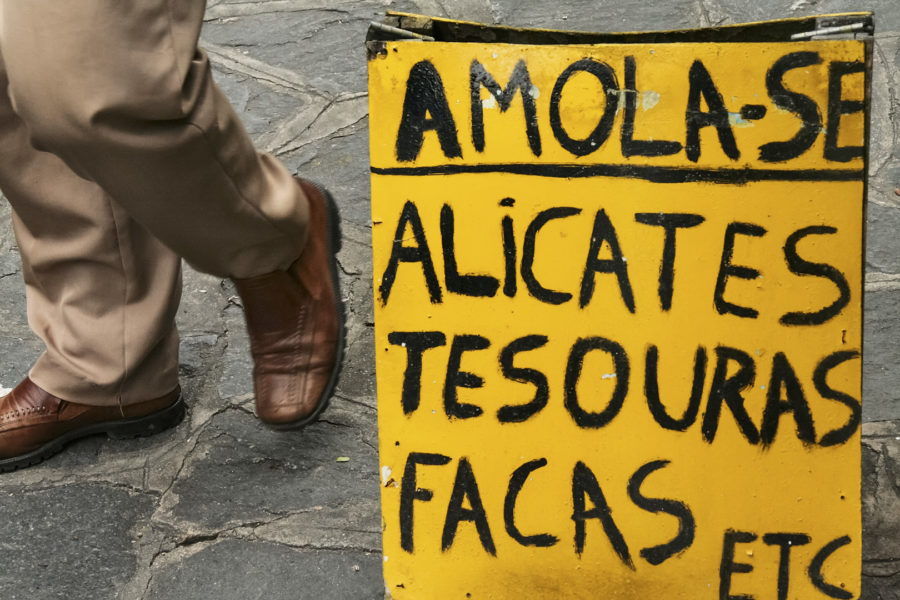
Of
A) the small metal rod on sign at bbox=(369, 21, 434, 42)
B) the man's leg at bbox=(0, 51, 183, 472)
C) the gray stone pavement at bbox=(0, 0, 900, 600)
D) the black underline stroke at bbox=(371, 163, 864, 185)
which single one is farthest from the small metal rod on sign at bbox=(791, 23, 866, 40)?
the man's leg at bbox=(0, 51, 183, 472)

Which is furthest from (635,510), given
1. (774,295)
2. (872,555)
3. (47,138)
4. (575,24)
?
→ (575,24)

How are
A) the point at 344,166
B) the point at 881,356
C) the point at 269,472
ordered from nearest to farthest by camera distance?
the point at 269,472 → the point at 881,356 → the point at 344,166

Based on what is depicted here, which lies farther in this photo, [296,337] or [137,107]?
[296,337]

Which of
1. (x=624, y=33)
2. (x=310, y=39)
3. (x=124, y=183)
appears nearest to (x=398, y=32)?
(x=624, y=33)

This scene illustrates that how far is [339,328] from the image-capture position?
2068mm

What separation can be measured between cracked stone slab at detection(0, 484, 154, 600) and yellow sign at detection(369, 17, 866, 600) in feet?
1.78

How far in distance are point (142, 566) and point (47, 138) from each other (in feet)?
2.29

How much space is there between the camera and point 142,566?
1739 millimetres

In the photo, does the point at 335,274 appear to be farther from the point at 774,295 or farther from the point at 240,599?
the point at 774,295

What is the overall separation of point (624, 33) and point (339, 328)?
0.84 m

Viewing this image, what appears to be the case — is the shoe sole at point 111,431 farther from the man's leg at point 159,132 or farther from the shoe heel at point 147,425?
the man's leg at point 159,132

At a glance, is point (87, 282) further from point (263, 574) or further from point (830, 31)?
point (830, 31)

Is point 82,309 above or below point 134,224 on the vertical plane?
below

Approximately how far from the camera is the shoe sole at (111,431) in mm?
1964
